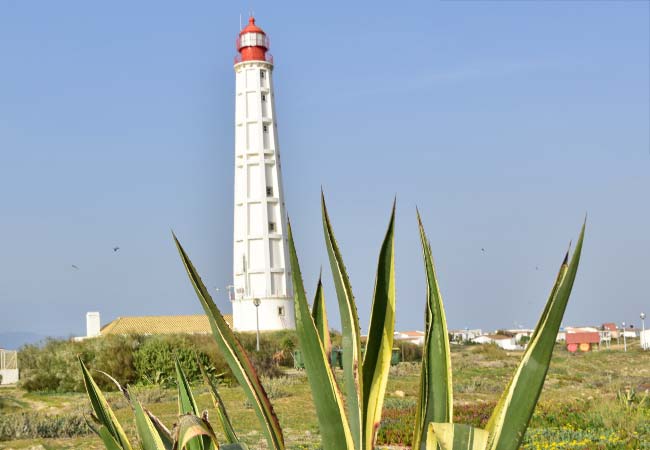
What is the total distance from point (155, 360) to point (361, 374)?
59.3 feet

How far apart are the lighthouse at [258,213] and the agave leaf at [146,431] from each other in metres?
41.7

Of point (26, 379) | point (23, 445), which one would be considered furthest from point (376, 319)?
point (26, 379)

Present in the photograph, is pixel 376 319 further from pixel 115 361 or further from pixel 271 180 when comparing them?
pixel 271 180

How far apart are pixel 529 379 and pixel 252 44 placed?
4595cm

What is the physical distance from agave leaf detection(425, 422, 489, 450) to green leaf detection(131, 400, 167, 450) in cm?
113

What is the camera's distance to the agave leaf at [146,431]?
3.00 metres

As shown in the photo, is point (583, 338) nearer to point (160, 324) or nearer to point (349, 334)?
point (160, 324)

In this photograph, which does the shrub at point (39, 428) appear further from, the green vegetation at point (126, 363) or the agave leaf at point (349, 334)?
the agave leaf at point (349, 334)

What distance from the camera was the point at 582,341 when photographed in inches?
1563

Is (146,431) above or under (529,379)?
under

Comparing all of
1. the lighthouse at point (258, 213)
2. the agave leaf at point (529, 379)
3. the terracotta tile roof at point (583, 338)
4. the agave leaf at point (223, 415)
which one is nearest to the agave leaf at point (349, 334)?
the agave leaf at point (529, 379)

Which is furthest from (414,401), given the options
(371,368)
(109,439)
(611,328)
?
(611,328)

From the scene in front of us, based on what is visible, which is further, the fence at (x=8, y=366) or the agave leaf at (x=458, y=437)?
the fence at (x=8, y=366)

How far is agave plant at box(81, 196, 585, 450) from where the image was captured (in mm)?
2410
